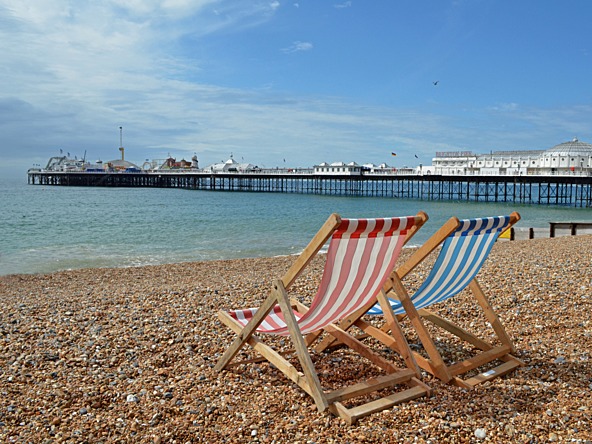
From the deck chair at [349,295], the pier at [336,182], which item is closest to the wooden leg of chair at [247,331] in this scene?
the deck chair at [349,295]

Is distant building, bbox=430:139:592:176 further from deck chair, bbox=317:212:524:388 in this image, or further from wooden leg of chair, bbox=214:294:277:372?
wooden leg of chair, bbox=214:294:277:372

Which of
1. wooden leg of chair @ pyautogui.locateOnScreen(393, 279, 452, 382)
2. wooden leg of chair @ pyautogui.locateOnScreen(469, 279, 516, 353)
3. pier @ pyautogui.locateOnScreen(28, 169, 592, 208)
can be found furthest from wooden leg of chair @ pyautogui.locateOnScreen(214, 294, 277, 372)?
pier @ pyautogui.locateOnScreen(28, 169, 592, 208)

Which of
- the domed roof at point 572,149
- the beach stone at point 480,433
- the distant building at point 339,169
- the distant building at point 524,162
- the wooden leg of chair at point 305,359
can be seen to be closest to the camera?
the beach stone at point 480,433

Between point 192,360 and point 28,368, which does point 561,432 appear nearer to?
point 192,360

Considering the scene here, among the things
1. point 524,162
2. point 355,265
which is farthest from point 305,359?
point 524,162

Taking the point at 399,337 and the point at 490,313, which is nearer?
the point at 399,337

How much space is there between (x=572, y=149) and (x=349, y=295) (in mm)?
47881

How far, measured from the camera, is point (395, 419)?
2.07m

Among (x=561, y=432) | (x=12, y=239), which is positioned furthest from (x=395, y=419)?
(x=12, y=239)

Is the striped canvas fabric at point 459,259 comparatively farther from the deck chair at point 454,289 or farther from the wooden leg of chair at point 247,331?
the wooden leg of chair at point 247,331

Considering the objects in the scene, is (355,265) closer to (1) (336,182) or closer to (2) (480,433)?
(2) (480,433)

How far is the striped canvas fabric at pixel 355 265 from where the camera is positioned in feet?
6.59

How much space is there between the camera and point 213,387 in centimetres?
243

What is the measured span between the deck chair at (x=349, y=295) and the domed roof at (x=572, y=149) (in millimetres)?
45351
